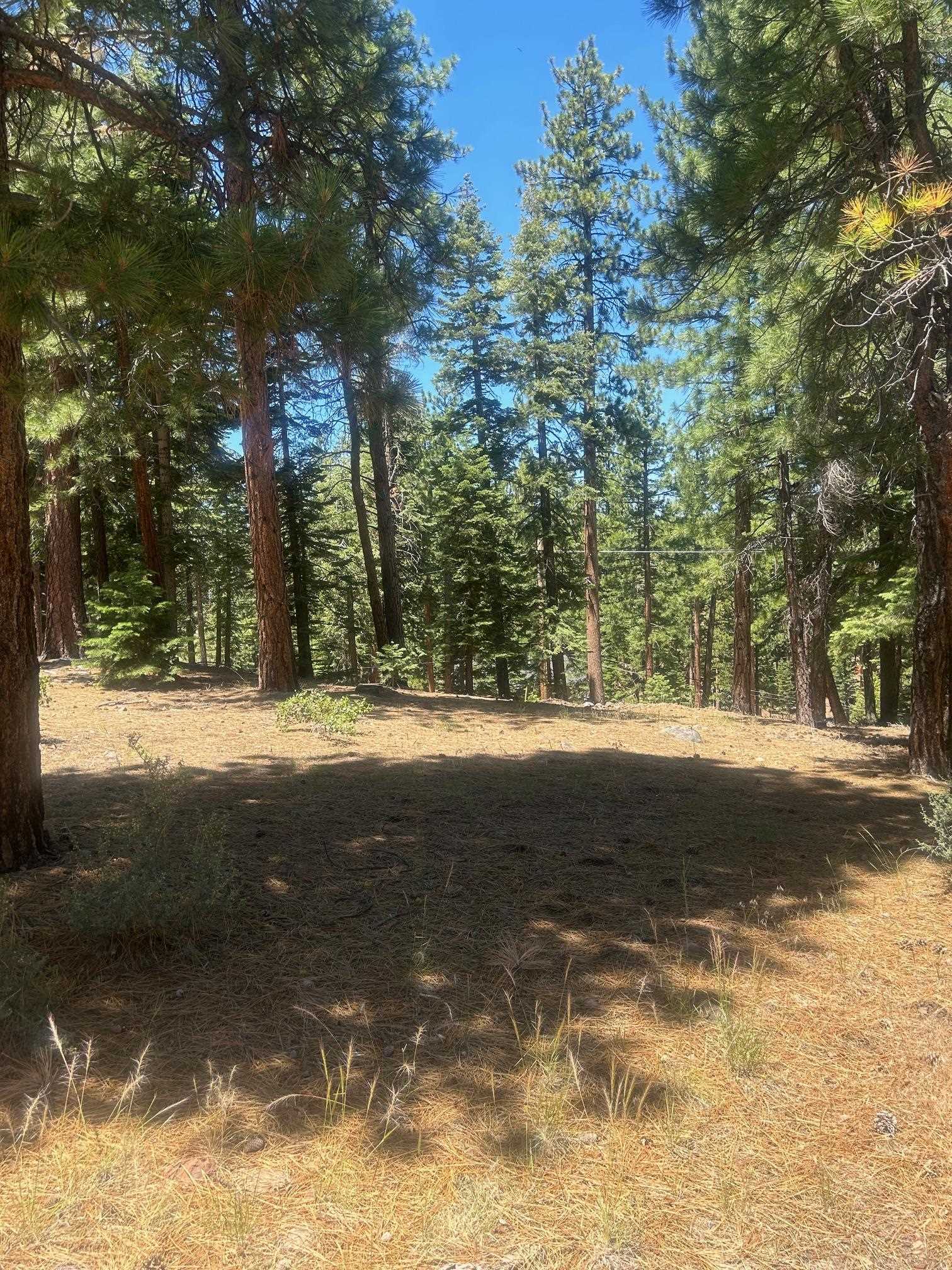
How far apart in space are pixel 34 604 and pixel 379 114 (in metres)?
6.53

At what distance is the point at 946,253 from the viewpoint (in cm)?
542

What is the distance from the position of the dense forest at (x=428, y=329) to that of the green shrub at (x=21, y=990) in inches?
58.5

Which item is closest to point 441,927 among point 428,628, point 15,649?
point 15,649

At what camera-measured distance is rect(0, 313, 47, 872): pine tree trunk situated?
4.18m

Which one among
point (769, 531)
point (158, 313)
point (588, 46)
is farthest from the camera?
point (588, 46)

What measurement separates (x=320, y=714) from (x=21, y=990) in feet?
19.5

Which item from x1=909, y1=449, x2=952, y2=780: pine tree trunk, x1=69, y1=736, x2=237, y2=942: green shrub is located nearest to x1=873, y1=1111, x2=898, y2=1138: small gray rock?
x1=69, y1=736, x2=237, y2=942: green shrub

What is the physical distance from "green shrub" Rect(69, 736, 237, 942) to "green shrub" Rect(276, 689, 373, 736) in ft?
13.4

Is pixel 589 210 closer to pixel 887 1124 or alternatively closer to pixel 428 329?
pixel 428 329

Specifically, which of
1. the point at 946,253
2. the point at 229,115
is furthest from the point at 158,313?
the point at 946,253

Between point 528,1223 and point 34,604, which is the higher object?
point 34,604

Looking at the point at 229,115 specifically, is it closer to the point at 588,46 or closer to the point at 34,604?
the point at 34,604

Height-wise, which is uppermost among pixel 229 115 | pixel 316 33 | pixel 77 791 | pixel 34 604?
pixel 316 33

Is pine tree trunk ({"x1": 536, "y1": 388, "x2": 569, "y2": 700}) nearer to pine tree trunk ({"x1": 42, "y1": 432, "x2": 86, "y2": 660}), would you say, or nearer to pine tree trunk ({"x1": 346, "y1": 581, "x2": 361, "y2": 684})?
pine tree trunk ({"x1": 346, "y1": 581, "x2": 361, "y2": 684})
